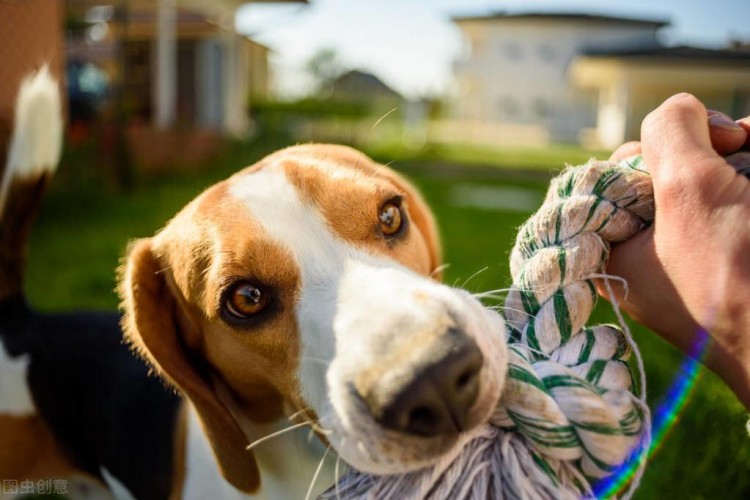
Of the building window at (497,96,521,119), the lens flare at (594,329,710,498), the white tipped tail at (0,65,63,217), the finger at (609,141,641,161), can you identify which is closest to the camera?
the lens flare at (594,329,710,498)

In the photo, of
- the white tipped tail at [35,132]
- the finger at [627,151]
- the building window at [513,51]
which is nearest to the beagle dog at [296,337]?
the finger at [627,151]

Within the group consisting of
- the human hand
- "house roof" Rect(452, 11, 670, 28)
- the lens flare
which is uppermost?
"house roof" Rect(452, 11, 670, 28)

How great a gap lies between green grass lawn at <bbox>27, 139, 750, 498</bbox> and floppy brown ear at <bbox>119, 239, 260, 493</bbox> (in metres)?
0.95

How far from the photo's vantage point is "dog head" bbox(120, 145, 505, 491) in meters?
1.39

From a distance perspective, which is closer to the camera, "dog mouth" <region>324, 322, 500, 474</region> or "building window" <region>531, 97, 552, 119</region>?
"dog mouth" <region>324, 322, 500, 474</region>

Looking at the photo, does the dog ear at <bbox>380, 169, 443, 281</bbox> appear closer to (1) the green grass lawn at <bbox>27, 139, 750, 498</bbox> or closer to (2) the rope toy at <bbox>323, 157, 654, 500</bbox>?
(1) the green grass lawn at <bbox>27, 139, 750, 498</bbox>

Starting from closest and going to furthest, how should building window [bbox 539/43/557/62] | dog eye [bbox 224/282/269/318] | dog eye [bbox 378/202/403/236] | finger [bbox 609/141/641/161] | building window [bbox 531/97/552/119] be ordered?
1. finger [bbox 609/141/641/161]
2. dog eye [bbox 224/282/269/318]
3. dog eye [bbox 378/202/403/236]
4. building window [bbox 539/43/557/62]
5. building window [bbox 531/97/552/119]

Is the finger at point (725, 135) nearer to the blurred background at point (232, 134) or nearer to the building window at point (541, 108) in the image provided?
the blurred background at point (232, 134)

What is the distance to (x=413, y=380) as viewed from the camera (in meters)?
1.30

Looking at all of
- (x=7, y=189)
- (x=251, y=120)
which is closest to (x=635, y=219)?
(x=7, y=189)

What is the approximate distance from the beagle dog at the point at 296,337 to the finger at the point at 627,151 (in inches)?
24.8

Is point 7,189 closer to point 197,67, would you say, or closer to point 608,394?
point 608,394

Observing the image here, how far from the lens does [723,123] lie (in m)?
1.60

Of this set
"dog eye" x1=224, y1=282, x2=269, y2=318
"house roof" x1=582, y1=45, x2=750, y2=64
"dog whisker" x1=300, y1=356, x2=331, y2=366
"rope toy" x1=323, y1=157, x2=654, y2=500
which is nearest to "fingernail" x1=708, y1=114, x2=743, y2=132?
"rope toy" x1=323, y1=157, x2=654, y2=500
